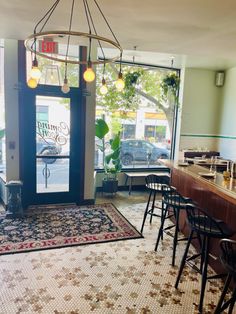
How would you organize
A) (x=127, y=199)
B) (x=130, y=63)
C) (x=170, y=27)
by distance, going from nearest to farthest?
1. (x=170, y=27)
2. (x=127, y=199)
3. (x=130, y=63)

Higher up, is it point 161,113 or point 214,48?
point 214,48

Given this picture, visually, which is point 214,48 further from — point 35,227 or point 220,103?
point 35,227

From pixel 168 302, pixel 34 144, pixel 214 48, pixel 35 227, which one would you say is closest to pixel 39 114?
pixel 34 144

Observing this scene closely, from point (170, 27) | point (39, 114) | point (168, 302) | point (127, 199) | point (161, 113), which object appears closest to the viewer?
point (168, 302)

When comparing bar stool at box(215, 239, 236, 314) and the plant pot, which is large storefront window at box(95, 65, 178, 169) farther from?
bar stool at box(215, 239, 236, 314)

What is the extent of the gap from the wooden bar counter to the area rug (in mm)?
1043

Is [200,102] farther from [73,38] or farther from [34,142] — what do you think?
[34,142]

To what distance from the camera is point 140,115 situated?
642 centimetres

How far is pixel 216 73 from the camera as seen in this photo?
6.38 m

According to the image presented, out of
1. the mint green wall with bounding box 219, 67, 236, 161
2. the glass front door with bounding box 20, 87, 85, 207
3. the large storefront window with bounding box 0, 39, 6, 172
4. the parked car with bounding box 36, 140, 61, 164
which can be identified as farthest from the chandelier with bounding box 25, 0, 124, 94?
the mint green wall with bounding box 219, 67, 236, 161

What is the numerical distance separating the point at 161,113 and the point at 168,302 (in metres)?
4.90

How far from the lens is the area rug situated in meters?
3.57

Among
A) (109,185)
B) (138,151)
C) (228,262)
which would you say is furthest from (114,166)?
(228,262)

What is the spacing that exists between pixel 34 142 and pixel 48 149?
0.99ft
